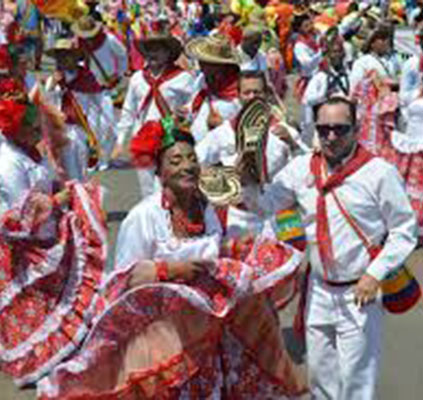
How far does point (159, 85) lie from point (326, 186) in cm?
380

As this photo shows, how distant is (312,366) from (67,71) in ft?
19.1

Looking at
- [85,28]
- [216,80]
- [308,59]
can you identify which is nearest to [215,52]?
[216,80]

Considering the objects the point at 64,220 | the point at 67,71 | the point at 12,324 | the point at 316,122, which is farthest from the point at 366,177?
the point at 67,71

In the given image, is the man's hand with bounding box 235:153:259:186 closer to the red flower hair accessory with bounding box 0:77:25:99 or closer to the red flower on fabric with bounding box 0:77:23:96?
the red flower hair accessory with bounding box 0:77:25:99

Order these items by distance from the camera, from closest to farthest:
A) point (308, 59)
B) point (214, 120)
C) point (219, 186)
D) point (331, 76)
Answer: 1. point (219, 186)
2. point (214, 120)
3. point (331, 76)
4. point (308, 59)

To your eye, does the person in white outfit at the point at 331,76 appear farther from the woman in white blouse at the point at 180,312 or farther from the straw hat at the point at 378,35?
the woman in white blouse at the point at 180,312

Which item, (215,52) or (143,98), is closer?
(215,52)

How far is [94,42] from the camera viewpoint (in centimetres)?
1234

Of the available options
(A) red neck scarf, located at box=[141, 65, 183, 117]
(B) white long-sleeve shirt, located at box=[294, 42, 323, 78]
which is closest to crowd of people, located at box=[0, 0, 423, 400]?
(A) red neck scarf, located at box=[141, 65, 183, 117]

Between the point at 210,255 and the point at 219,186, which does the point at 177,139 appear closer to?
the point at 219,186

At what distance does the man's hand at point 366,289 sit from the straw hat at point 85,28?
26.7 ft

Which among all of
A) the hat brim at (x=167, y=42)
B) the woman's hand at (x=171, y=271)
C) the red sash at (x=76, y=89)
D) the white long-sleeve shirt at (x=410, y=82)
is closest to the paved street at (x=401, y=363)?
the woman's hand at (x=171, y=271)

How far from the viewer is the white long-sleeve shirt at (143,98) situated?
8.28 metres

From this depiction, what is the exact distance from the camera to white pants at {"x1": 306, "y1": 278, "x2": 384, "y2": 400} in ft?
15.5
